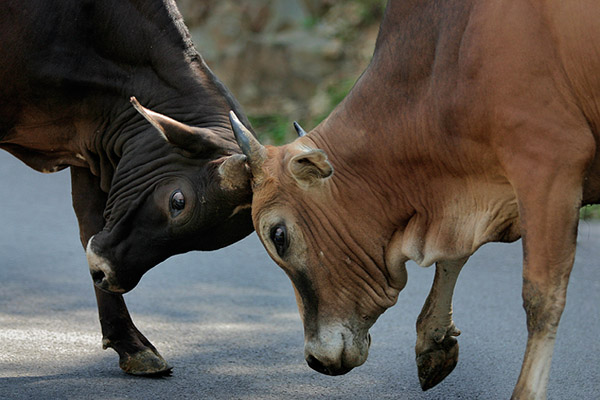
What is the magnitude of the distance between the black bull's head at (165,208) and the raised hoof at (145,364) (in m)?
0.36

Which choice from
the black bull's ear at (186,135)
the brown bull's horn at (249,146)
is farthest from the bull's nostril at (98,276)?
the brown bull's horn at (249,146)

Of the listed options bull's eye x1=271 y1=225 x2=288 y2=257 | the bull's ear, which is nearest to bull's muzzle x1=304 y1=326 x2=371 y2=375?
bull's eye x1=271 y1=225 x2=288 y2=257

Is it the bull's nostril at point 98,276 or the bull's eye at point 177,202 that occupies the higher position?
the bull's eye at point 177,202

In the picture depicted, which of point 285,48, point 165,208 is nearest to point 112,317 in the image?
point 165,208

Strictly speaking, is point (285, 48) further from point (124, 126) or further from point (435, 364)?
point (435, 364)

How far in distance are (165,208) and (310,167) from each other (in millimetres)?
854

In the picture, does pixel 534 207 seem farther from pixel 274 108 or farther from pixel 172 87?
pixel 274 108

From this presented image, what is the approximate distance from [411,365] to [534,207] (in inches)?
67.4

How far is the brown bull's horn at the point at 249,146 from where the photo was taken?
4.28 meters

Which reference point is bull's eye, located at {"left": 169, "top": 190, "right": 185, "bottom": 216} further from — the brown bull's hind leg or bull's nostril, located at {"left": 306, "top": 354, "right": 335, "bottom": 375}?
the brown bull's hind leg

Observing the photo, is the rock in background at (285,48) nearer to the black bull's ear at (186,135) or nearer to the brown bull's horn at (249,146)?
the black bull's ear at (186,135)

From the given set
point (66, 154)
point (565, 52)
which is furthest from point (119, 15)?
point (565, 52)

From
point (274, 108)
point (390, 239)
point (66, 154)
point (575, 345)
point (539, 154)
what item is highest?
point (274, 108)

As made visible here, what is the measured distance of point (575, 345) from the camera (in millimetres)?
5605
